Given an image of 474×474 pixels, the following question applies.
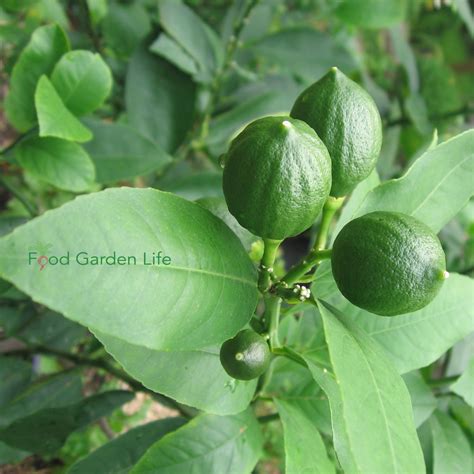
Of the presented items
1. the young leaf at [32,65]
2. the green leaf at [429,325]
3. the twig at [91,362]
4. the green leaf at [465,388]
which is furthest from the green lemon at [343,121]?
the twig at [91,362]

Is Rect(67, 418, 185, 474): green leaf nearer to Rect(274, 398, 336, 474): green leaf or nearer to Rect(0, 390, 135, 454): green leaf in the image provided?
Rect(0, 390, 135, 454): green leaf

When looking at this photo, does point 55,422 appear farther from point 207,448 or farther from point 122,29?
point 122,29

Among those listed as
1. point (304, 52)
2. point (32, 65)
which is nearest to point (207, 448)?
point (32, 65)

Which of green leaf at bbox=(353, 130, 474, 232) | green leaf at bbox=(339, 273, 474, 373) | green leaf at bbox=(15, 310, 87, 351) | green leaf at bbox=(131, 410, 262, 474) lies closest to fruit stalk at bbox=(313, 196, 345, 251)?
green leaf at bbox=(353, 130, 474, 232)

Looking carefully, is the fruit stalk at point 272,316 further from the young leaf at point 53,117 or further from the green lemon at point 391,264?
the young leaf at point 53,117

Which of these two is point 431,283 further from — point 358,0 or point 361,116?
point 358,0

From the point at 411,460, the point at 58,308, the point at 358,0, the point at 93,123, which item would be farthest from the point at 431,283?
the point at 358,0

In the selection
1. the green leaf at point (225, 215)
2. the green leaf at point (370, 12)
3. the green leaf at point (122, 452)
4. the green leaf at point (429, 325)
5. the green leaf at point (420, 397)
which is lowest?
the green leaf at point (122, 452)
